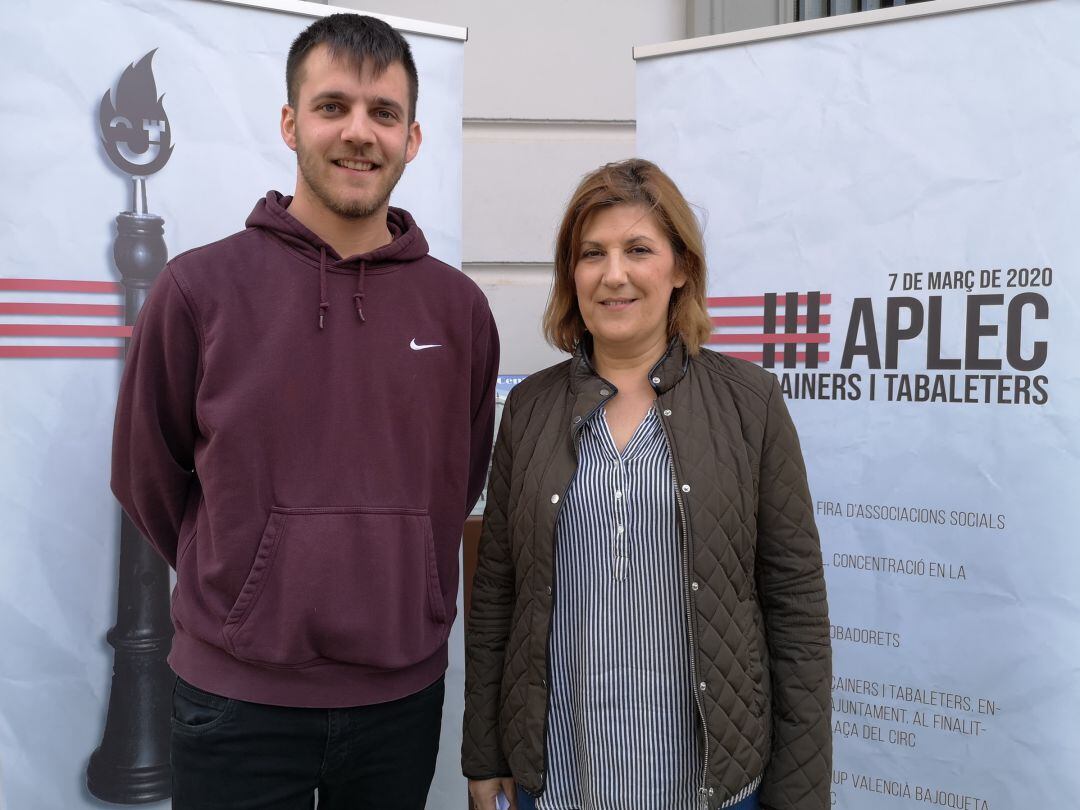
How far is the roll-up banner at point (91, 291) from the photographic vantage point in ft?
6.68

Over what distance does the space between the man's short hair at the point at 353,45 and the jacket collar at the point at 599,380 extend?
652mm

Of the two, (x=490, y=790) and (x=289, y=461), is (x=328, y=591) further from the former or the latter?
(x=490, y=790)

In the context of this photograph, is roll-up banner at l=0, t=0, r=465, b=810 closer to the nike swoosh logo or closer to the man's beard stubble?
the man's beard stubble

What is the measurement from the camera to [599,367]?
69.2 inches

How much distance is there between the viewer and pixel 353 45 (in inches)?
64.0

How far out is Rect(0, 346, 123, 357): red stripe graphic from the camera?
2.04m

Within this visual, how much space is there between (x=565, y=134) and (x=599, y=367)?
2.50 meters

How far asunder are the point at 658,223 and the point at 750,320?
40.9 inches

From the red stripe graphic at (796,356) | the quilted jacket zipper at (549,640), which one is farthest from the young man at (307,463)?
the red stripe graphic at (796,356)

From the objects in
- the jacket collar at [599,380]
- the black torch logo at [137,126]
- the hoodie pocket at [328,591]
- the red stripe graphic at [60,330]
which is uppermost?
the black torch logo at [137,126]

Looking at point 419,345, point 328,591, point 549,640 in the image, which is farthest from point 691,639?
point 419,345

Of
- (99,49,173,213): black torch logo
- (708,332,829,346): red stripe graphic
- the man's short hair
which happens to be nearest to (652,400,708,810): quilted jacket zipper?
the man's short hair

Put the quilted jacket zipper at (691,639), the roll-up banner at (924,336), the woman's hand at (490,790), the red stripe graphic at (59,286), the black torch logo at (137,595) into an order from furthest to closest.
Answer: the roll-up banner at (924,336) → the black torch logo at (137,595) → the red stripe graphic at (59,286) → the woman's hand at (490,790) → the quilted jacket zipper at (691,639)

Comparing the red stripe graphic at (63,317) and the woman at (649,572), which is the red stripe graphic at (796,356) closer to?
the woman at (649,572)
